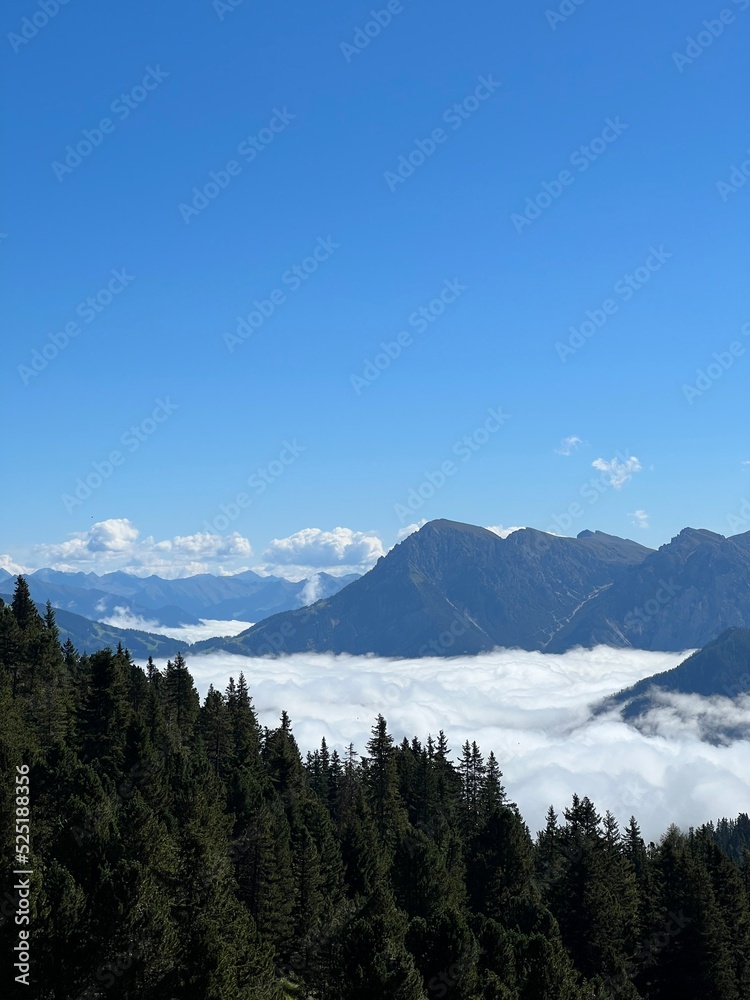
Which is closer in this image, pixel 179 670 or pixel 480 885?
pixel 480 885

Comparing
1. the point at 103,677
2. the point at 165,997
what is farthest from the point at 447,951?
the point at 103,677

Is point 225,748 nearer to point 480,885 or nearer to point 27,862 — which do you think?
point 480,885

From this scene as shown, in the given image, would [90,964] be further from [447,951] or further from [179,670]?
[179,670]

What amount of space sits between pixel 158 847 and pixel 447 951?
1634cm

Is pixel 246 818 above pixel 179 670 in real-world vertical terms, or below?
below

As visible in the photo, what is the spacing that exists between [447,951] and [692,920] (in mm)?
31643

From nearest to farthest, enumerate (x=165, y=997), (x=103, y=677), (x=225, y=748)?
1. (x=165, y=997)
2. (x=103, y=677)
3. (x=225, y=748)

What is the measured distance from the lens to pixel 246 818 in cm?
6369

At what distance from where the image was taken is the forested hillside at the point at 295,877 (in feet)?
115

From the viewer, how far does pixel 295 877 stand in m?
59.5

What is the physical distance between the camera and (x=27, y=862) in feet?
119

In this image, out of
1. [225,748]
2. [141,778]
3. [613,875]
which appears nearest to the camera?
[141,778]

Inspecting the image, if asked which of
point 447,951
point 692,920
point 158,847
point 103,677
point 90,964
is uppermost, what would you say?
point 103,677

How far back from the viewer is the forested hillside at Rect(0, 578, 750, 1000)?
35.1 metres
